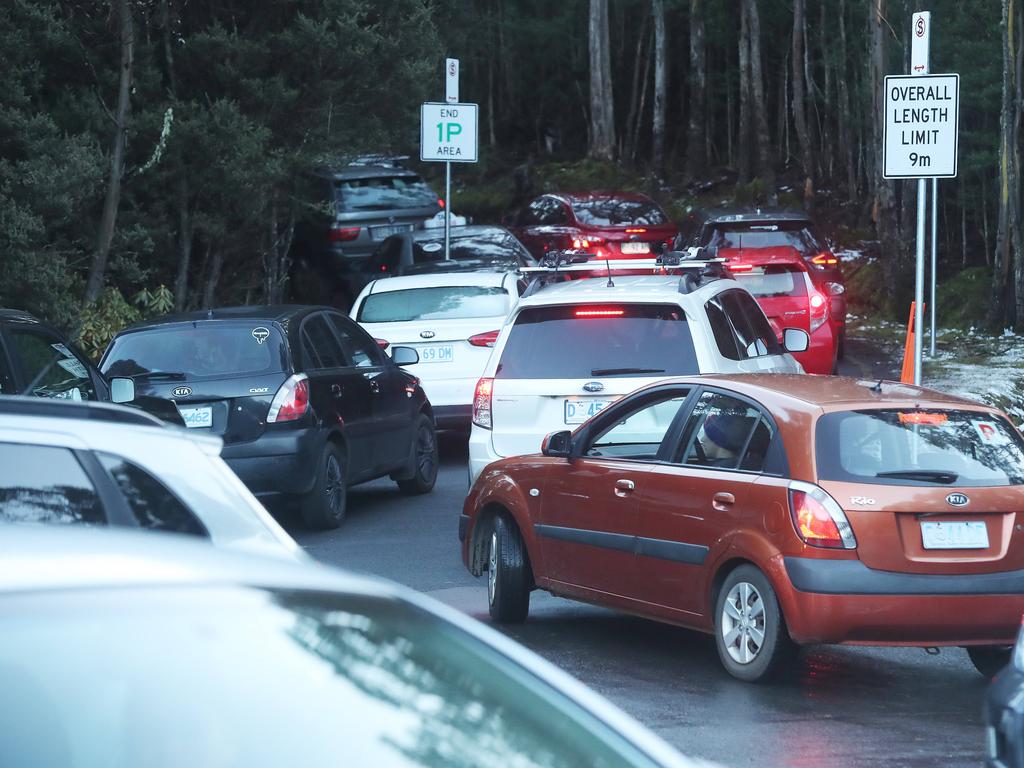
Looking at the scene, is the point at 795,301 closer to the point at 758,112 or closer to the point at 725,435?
the point at 725,435

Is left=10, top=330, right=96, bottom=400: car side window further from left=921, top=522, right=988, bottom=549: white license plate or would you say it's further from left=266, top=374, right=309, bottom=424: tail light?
left=921, top=522, right=988, bottom=549: white license plate

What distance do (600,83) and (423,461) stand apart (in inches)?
1493

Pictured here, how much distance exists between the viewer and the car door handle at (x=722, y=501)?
305 inches

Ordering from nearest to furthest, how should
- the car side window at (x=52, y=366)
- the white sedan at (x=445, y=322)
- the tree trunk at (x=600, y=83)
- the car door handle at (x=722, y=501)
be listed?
the car door handle at (x=722, y=501), the car side window at (x=52, y=366), the white sedan at (x=445, y=322), the tree trunk at (x=600, y=83)

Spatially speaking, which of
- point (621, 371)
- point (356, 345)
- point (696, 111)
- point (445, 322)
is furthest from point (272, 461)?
point (696, 111)

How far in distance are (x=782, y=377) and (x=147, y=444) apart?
16.2 ft

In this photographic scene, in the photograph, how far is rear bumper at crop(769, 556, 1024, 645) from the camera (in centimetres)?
723

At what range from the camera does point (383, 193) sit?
26484 mm

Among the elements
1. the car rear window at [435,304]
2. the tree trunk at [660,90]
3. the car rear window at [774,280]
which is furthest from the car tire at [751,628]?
the tree trunk at [660,90]

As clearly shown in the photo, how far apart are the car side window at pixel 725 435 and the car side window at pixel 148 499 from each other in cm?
410

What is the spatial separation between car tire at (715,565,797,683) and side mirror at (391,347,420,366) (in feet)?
21.7

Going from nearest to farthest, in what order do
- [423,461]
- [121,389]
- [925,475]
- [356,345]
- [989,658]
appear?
[925,475], [989,658], [121,389], [356,345], [423,461]

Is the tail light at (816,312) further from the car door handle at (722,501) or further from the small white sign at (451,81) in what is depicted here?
the car door handle at (722,501)

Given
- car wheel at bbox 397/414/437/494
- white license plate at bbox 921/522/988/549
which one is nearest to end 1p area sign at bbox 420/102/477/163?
car wheel at bbox 397/414/437/494
